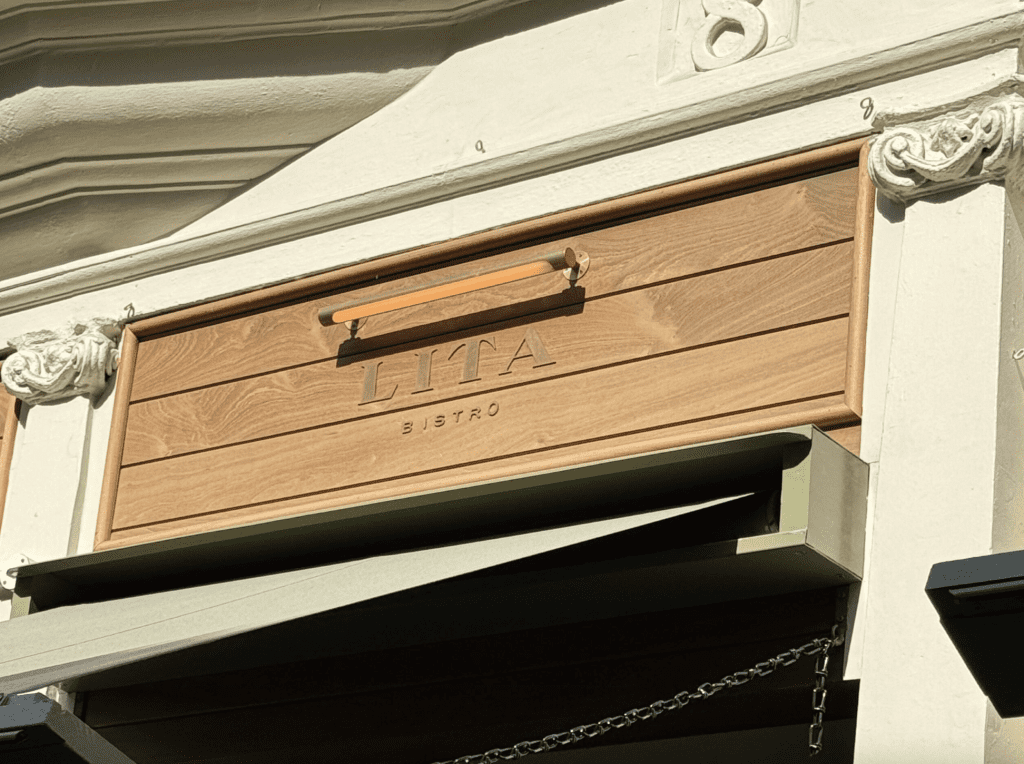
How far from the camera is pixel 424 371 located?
4.68m

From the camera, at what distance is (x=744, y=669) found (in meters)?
3.83

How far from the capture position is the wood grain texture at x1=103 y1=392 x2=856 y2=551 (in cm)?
398

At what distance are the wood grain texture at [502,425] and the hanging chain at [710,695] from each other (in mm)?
670

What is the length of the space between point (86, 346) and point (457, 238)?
137cm

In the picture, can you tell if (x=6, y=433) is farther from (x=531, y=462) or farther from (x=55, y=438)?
(x=531, y=462)

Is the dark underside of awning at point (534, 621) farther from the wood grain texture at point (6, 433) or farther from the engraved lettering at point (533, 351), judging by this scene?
the wood grain texture at point (6, 433)

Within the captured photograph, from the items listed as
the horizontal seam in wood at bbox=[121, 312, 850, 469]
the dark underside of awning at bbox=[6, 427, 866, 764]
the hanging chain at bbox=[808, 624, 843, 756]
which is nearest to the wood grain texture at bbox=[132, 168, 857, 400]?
the horizontal seam in wood at bbox=[121, 312, 850, 469]

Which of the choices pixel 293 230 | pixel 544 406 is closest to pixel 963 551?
pixel 544 406

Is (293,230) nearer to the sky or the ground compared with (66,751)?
nearer to the sky

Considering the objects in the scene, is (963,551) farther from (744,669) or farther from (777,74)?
(777,74)

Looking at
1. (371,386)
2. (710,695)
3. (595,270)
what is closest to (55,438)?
(371,386)

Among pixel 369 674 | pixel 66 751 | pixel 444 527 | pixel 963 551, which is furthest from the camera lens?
pixel 369 674

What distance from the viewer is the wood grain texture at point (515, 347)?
418 centimetres

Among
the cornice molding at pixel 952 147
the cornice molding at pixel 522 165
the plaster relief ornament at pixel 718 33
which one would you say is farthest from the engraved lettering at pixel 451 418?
the cornice molding at pixel 952 147
